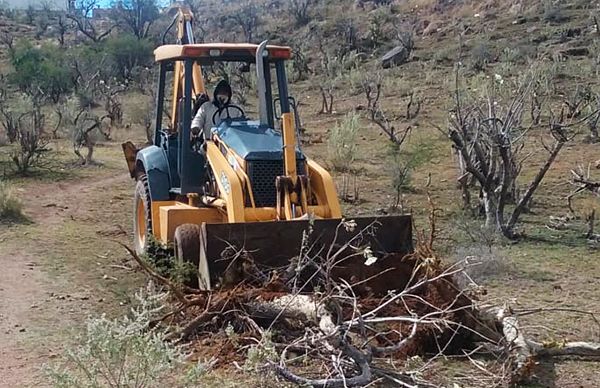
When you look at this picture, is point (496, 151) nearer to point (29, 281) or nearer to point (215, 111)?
point (215, 111)

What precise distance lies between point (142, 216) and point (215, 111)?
188 centimetres

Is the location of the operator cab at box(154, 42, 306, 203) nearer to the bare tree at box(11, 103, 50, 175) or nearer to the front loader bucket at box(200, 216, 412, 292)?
the front loader bucket at box(200, 216, 412, 292)

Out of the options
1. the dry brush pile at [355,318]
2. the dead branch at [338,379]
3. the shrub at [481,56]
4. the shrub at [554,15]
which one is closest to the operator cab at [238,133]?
the dry brush pile at [355,318]

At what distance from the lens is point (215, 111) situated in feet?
27.1

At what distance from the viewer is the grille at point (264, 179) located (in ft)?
23.4

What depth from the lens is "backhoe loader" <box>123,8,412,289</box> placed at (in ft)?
20.9

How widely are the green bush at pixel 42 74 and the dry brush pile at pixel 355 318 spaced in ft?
73.0

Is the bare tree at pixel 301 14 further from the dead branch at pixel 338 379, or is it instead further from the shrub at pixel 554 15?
the dead branch at pixel 338 379

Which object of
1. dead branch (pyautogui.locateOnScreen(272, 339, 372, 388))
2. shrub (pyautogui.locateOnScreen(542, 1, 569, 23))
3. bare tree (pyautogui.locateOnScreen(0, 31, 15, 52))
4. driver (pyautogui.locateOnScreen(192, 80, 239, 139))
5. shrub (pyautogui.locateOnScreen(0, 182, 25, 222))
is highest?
bare tree (pyautogui.locateOnScreen(0, 31, 15, 52))

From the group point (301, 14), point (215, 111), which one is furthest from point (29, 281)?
point (301, 14)

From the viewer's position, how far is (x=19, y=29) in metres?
51.8

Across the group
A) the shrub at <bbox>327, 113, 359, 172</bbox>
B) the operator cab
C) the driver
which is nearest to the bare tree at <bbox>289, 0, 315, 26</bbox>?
the shrub at <bbox>327, 113, 359, 172</bbox>

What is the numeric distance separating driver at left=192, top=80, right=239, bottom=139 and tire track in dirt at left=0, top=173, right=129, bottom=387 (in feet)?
6.56

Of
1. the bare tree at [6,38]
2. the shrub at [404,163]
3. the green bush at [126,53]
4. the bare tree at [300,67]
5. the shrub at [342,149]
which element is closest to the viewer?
the shrub at [404,163]
